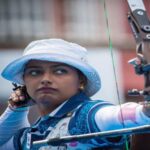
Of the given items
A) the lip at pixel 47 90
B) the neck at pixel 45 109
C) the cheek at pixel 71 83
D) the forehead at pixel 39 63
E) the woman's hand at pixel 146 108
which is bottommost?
the woman's hand at pixel 146 108

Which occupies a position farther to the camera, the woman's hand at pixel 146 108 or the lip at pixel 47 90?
the lip at pixel 47 90

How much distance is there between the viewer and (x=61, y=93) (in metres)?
1.74

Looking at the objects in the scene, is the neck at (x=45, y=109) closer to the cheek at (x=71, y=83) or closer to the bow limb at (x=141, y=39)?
the cheek at (x=71, y=83)

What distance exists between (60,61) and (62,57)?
0.04 feet

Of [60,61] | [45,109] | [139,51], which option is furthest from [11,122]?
[139,51]

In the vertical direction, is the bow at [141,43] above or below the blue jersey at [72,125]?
above

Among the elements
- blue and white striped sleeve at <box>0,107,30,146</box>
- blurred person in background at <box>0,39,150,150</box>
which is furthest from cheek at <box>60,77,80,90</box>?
blue and white striped sleeve at <box>0,107,30,146</box>

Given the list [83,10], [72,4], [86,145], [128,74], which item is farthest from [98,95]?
[72,4]

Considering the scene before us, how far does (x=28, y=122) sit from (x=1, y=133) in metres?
Answer: 0.09

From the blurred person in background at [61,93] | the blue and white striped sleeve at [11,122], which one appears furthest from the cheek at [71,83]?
the blue and white striped sleeve at [11,122]

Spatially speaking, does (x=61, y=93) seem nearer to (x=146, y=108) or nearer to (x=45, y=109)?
(x=45, y=109)

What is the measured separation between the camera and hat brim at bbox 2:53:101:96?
5.67ft

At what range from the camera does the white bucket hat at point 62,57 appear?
1733 millimetres

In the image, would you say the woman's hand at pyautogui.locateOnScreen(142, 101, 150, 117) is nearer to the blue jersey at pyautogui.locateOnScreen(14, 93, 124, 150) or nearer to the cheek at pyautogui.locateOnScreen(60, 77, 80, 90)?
the blue jersey at pyautogui.locateOnScreen(14, 93, 124, 150)
